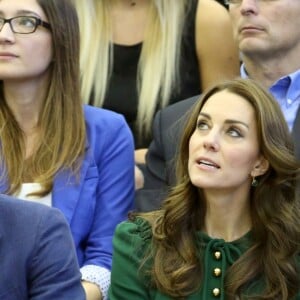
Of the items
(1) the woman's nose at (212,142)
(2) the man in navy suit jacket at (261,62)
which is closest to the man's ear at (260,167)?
(1) the woman's nose at (212,142)

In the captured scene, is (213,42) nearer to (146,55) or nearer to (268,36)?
(146,55)

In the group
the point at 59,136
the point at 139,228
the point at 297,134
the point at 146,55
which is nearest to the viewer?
the point at 139,228

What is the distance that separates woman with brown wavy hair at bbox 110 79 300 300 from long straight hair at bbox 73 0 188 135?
2.37ft

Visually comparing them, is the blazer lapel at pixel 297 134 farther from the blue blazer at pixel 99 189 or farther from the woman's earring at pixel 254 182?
the blue blazer at pixel 99 189

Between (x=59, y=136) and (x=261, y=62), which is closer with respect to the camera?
(x=59, y=136)

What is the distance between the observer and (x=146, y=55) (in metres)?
2.99

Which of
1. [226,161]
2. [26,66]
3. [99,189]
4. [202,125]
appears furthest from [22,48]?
[226,161]

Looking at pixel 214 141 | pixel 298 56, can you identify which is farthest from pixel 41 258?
pixel 298 56

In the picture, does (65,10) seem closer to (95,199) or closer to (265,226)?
(95,199)

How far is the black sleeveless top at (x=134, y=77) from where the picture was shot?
2.98 m

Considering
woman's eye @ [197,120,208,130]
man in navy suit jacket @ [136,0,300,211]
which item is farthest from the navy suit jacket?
woman's eye @ [197,120,208,130]

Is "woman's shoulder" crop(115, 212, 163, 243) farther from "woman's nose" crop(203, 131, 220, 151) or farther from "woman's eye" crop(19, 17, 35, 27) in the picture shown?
"woman's eye" crop(19, 17, 35, 27)

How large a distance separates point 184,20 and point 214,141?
3.20ft

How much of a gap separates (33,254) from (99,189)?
676 millimetres
